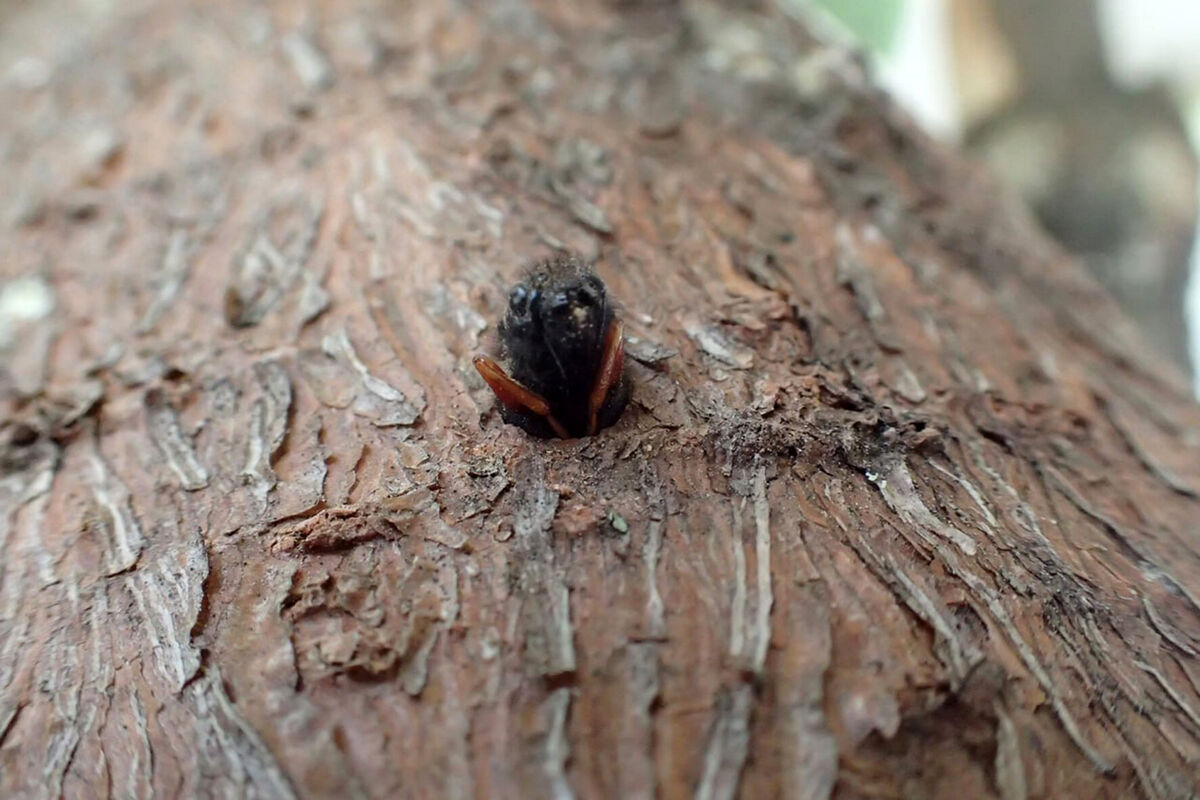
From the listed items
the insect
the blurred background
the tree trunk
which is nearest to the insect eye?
the insect

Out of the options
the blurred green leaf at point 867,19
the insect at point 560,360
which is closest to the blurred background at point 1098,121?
the blurred green leaf at point 867,19

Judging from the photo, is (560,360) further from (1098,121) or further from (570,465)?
(1098,121)

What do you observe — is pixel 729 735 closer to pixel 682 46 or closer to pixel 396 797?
pixel 396 797

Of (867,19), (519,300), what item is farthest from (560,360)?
(867,19)

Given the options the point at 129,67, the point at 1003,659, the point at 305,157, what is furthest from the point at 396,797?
the point at 129,67

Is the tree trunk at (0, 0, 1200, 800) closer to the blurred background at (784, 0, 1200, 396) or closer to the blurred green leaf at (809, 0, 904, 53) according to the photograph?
the blurred background at (784, 0, 1200, 396)
